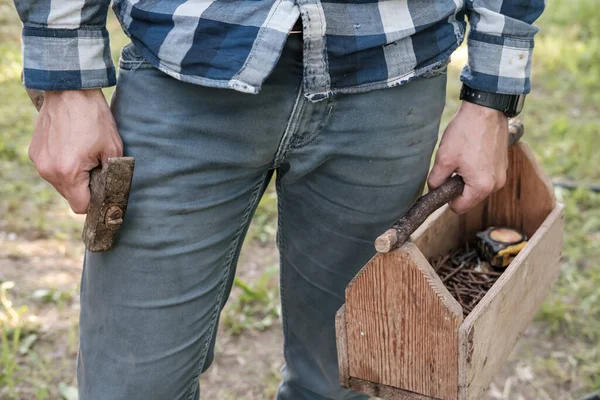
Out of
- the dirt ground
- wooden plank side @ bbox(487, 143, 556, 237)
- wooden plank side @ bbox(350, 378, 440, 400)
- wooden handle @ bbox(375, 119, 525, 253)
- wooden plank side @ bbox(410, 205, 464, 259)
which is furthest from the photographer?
the dirt ground

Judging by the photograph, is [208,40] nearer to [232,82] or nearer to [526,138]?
[232,82]

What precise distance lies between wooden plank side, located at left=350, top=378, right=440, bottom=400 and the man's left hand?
→ 1.24 ft

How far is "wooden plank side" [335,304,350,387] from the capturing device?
140cm

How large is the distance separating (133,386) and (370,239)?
0.52 metres

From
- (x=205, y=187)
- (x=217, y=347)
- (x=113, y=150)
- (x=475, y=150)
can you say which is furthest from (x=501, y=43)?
(x=217, y=347)

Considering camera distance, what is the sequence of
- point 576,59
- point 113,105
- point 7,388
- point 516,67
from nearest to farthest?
point 113,105 → point 516,67 → point 7,388 → point 576,59

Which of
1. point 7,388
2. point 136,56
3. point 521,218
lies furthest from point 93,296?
point 7,388

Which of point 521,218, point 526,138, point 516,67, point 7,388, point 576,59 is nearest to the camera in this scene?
point 516,67

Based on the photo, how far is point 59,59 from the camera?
1.18 m

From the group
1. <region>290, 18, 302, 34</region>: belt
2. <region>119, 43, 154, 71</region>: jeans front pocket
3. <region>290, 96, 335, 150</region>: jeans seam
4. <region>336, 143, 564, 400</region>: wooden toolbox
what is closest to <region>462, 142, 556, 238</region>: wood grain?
<region>336, 143, 564, 400</region>: wooden toolbox

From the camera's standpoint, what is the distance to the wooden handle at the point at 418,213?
4.17ft

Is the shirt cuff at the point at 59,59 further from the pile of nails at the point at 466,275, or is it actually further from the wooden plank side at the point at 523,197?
the wooden plank side at the point at 523,197

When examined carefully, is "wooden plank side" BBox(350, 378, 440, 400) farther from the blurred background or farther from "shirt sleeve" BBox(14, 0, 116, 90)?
the blurred background

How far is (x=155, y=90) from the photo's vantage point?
1235mm
